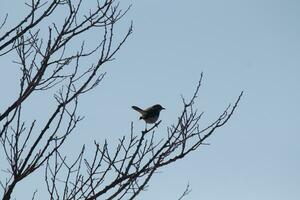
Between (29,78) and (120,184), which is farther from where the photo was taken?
(29,78)

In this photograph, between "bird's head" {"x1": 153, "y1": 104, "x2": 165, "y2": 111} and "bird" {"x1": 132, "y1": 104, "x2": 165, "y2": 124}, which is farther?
"bird's head" {"x1": 153, "y1": 104, "x2": 165, "y2": 111}

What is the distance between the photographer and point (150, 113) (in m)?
12.0

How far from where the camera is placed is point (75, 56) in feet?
12.8

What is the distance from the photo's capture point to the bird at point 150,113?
467 inches

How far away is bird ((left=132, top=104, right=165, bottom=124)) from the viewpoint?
467 inches

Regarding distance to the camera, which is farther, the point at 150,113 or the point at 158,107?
the point at 158,107

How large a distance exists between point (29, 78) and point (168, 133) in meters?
1.17

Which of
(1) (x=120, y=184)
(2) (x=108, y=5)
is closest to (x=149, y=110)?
(2) (x=108, y=5)

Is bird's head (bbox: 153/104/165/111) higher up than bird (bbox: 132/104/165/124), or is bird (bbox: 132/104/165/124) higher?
bird's head (bbox: 153/104/165/111)

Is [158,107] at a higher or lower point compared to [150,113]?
higher

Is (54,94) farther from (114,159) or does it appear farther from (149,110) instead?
(149,110)

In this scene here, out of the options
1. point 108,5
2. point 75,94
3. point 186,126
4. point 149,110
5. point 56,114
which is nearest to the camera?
point 56,114

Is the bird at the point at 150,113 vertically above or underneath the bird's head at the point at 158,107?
underneath

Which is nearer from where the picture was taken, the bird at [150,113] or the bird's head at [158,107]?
the bird at [150,113]
